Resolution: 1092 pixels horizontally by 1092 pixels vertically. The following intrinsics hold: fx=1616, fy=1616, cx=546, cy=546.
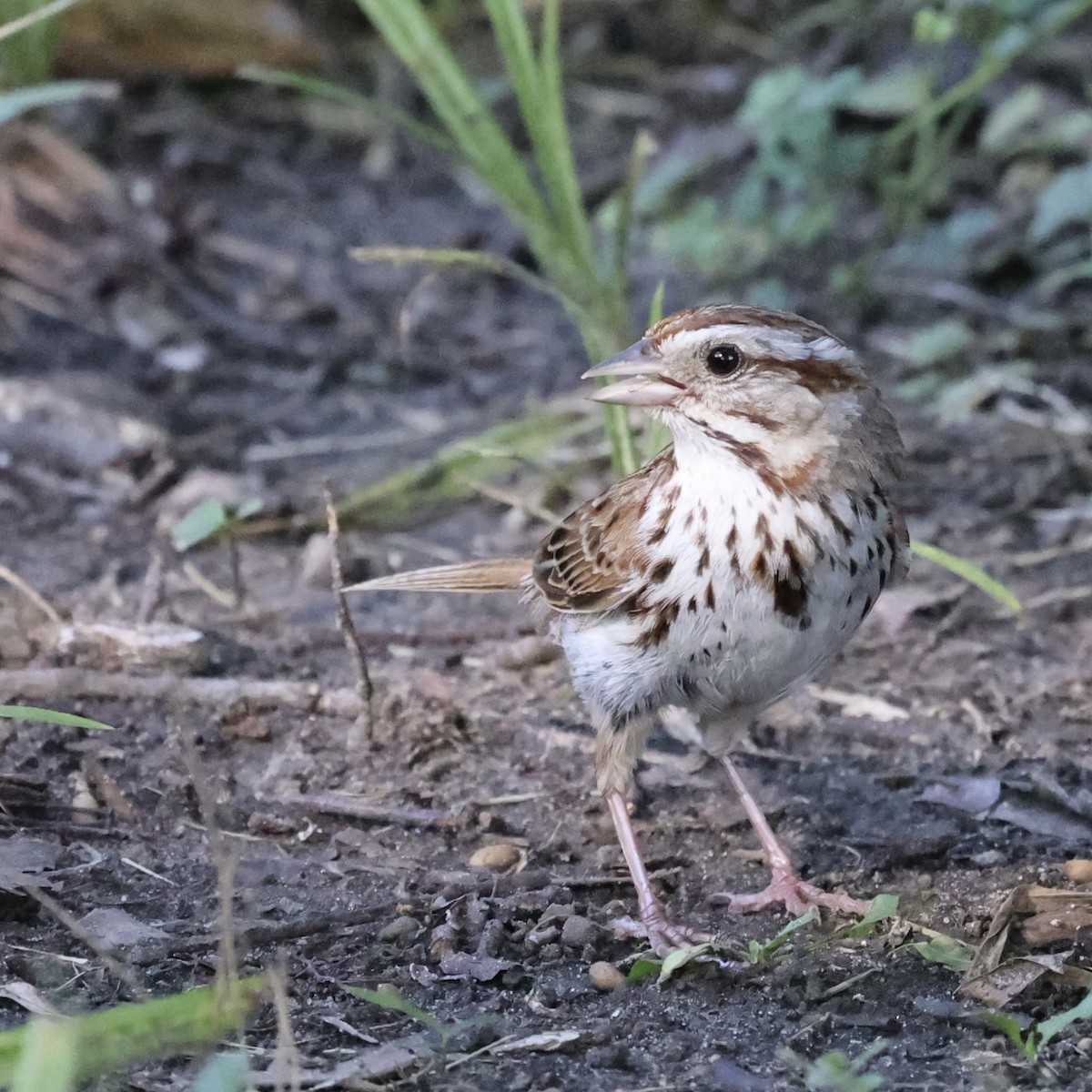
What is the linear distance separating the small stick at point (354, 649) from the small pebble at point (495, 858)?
533 mm

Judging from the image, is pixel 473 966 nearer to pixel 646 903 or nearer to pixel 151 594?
pixel 646 903

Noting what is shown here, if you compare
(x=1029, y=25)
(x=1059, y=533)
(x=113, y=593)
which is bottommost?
(x=1059, y=533)

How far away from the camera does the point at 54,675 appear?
155 inches

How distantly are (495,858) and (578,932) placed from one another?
36cm

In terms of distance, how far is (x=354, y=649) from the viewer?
381cm

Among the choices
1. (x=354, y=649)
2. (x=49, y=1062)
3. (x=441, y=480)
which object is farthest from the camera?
(x=441, y=480)

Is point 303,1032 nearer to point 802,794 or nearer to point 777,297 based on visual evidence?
point 802,794

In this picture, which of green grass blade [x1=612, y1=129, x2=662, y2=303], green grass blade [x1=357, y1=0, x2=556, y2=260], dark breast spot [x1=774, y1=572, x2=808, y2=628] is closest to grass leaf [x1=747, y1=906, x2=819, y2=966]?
dark breast spot [x1=774, y1=572, x2=808, y2=628]

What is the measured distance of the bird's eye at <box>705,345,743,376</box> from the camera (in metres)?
3.27

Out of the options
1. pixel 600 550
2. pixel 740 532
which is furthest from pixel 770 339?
pixel 600 550

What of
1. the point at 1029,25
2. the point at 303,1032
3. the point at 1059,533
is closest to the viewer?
the point at 303,1032

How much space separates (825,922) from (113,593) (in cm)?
238

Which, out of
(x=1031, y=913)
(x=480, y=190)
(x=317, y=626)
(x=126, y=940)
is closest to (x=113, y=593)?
(x=317, y=626)

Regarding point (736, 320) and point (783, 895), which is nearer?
point (736, 320)
